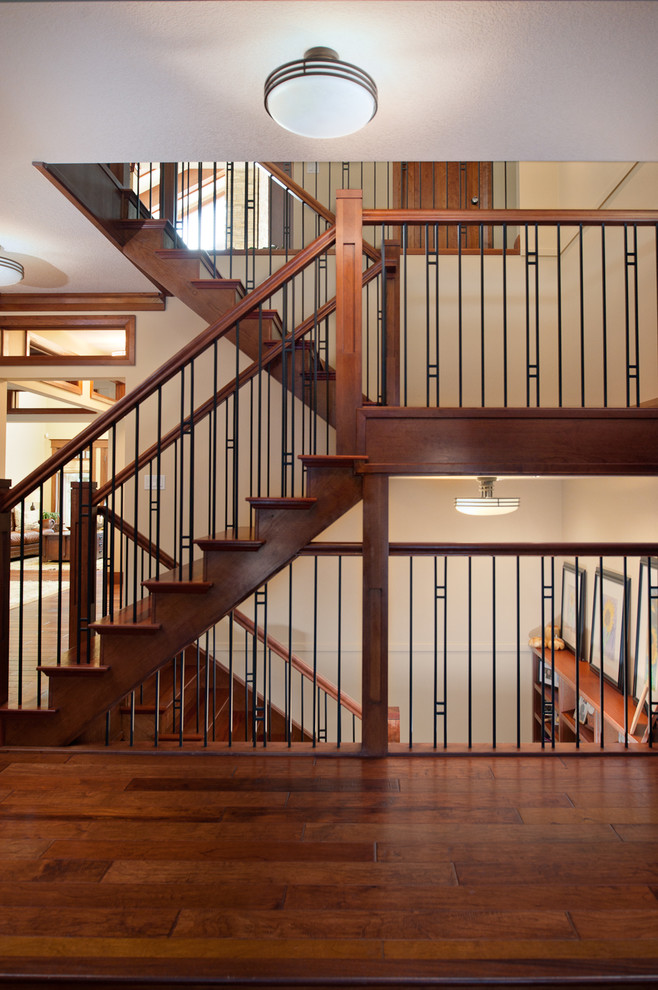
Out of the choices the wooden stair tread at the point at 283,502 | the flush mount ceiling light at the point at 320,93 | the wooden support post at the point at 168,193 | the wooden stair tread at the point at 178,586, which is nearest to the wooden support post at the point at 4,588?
the wooden stair tread at the point at 178,586

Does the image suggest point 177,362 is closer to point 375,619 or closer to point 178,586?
point 178,586

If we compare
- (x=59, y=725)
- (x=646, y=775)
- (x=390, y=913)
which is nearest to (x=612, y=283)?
(x=646, y=775)

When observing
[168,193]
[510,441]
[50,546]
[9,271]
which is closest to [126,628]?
[510,441]

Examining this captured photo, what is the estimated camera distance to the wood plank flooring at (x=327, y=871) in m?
1.49

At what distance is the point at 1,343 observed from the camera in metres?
5.34

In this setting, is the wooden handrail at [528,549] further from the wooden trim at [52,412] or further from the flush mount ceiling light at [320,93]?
the wooden trim at [52,412]

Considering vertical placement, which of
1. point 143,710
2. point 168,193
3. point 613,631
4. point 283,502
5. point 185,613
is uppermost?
point 168,193

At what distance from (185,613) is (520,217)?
92.1 inches

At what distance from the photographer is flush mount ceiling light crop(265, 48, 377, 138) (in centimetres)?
209

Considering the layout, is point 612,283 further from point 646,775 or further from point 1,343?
point 1,343

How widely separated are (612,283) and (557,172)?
1.69 metres

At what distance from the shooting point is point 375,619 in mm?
2711

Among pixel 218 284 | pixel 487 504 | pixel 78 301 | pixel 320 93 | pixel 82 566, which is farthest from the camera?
pixel 78 301

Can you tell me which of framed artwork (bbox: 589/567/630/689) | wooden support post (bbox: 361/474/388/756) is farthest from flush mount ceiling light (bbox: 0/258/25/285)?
framed artwork (bbox: 589/567/630/689)
